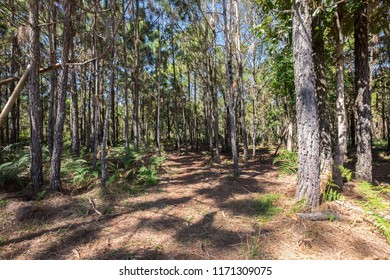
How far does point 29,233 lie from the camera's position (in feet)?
13.0

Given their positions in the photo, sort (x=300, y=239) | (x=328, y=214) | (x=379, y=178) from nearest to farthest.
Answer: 1. (x=300, y=239)
2. (x=328, y=214)
3. (x=379, y=178)

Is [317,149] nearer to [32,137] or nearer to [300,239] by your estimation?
[300,239]

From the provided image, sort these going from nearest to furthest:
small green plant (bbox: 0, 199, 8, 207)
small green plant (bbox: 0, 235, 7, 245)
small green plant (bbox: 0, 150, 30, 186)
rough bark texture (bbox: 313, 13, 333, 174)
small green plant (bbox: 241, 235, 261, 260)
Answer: small green plant (bbox: 241, 235, 261, 260) → small green plant (bbox: 0, 235, 7, 245) → small green plant (bbox: 0, 199, 8, 207) → small green plant (bbox: 0, 150, 30, 186) → rough bark texture (bbox: 313, 13, 333, 174)

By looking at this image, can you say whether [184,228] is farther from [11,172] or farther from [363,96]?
[363,96]

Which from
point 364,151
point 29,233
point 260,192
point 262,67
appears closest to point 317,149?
point 260,192

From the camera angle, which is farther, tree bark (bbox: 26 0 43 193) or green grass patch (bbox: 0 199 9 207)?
tree bark (bbox: 26 0 43 193)

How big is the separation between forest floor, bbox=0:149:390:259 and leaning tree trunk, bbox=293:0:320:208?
0.51 meters

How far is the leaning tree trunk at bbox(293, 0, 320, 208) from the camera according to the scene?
414 cm

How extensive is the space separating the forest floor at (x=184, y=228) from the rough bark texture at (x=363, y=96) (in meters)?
1.68

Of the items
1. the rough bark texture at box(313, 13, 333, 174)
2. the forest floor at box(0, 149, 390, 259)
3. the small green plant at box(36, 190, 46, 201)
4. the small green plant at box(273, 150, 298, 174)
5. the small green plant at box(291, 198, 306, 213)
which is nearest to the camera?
the forest floor at box(0, 149, 390, 259)

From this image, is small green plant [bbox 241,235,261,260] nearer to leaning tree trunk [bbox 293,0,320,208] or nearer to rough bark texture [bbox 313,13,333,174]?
leaning tree trunk [bbox 293,0,320,208]

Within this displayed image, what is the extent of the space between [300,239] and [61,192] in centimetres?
581

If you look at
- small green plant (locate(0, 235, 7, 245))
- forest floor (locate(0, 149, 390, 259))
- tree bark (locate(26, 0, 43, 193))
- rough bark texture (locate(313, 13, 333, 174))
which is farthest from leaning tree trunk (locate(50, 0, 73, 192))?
rough bark texture (locate(313, 13, 333, 174))

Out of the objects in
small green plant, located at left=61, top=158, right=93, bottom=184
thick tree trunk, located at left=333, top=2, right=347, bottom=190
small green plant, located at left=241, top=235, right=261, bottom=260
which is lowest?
small green plant, located at left=241, top=235, right=261, bottom=260
